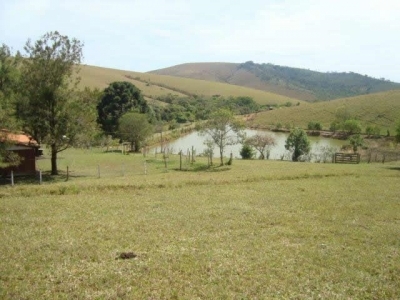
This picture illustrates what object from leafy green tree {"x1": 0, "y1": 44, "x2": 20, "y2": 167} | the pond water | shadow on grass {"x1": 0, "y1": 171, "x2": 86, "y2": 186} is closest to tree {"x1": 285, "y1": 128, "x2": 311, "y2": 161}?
the pond water

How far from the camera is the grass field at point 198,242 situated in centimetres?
1084

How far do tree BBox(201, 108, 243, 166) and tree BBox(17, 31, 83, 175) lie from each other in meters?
16.4

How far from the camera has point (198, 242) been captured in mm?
14914

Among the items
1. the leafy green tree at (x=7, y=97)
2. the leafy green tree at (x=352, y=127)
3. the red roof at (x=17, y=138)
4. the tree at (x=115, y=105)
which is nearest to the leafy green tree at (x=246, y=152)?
the tree at (x=115, y=105)

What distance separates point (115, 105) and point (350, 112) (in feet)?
265

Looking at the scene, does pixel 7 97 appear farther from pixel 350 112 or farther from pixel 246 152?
pixel 350 112

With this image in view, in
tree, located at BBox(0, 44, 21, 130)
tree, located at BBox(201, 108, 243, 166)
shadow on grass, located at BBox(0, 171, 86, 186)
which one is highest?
tree, located at BBox(0, 44, 21, 130)

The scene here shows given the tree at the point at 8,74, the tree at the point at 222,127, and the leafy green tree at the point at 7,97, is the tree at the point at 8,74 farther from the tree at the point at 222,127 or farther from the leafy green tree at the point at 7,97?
the tree at the point at 222,127

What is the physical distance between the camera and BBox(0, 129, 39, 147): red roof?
3060cm

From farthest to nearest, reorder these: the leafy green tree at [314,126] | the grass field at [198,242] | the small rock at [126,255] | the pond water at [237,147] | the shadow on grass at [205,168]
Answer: the leafy green tree at [314,126] → the pond water at [237,147] → the shadow on grass at [205,168] → the small rock at [126,255] → the grass field at [198,242]

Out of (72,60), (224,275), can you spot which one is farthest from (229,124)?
(224,275)

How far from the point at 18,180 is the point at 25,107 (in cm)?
742

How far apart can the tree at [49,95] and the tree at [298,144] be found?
38.2 metres

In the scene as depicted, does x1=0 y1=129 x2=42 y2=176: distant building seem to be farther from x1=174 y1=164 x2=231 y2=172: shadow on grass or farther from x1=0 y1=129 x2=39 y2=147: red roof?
x1=174 y1=164 x2=231 y2=172: shadow on grass
